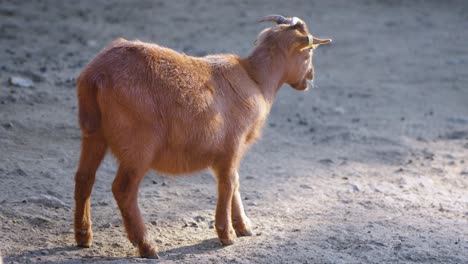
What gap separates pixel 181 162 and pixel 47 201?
165 centimetres

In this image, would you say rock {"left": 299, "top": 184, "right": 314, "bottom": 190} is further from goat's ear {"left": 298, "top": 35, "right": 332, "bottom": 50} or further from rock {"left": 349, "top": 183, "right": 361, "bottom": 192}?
goat's ear {"left": 298, "top": 35, "right": 332, "bottom": 50}

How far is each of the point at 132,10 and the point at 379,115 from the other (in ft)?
17.7

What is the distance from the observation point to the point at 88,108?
539 cm

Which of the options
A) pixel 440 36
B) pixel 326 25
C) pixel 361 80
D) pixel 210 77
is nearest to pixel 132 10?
pixel 326 25

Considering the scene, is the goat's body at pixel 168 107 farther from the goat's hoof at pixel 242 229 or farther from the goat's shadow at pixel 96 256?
the goat's hoof at pixel 242 229

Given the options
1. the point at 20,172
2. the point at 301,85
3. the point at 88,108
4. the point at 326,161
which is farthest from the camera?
the point at 326,161

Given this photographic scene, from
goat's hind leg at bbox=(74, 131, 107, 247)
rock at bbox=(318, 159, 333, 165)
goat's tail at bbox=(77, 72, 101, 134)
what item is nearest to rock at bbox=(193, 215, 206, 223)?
goat's hind leg at bbox=(74, 131, 107, 247)

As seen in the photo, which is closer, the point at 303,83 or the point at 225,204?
the point at 225,204

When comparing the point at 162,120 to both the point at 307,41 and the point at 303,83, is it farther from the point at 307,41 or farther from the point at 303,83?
the point at 303,83

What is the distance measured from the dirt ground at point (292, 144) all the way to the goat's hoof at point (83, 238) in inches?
2.9

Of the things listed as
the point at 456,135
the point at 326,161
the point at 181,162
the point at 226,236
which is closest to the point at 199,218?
the point at 226,236

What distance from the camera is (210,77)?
596 cm

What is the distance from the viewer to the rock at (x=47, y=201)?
667 centimetres

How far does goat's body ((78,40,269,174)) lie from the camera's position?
5.34 metres
